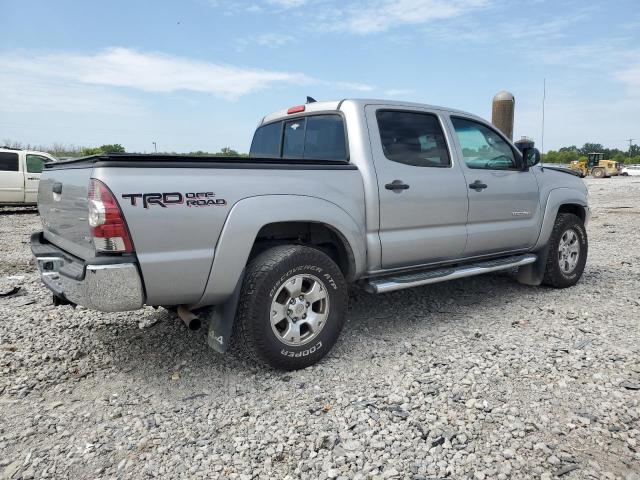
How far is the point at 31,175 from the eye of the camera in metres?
13.4

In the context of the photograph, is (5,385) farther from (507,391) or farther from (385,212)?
(507,391)

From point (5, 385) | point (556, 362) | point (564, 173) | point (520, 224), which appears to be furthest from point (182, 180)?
point (564, 173)

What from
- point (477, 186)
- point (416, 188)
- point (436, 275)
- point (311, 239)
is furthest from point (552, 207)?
point (311, 239)

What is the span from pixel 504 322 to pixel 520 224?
3.52 ft

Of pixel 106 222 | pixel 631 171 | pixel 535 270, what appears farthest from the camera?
pixel 631 171

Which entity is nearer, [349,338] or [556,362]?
[556,362]

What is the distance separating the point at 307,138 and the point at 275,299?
1.64 metres

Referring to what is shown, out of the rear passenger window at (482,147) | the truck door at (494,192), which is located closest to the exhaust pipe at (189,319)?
the truck door at (494,192)

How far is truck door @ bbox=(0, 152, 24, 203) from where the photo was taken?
43.1 ft

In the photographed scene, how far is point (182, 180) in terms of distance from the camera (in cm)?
287

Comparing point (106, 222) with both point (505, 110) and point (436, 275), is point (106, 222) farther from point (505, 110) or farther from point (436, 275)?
point (505, 110)

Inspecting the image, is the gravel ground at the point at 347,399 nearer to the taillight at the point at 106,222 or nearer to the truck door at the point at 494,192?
the truck door at the point at 494,192

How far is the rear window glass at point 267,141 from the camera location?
15.5ft

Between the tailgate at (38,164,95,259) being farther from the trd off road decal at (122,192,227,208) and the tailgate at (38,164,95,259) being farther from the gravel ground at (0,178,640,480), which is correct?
the gravel ground at (0,178,640,480)
